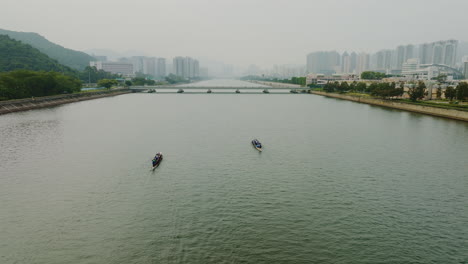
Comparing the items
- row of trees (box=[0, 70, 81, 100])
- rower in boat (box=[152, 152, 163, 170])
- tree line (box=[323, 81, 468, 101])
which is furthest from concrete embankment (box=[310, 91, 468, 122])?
row of trees (box=[0, 70, 81, 100])

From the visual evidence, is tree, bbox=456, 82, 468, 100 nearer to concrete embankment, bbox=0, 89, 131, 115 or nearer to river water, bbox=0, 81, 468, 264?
river water, bbox=0, 81, 468, 264

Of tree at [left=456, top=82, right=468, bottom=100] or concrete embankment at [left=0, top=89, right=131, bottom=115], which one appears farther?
concrete embankment at [left=0, top=89, right=131, bottom=115]

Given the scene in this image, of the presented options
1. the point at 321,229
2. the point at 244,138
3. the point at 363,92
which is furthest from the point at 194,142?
the point at 363,92

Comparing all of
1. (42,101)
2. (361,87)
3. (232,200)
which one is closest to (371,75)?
(361,87)

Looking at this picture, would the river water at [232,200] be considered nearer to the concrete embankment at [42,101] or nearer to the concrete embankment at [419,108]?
the concrete embankment at [419,108]

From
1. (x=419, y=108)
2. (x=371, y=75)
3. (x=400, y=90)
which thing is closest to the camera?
(x=419, y=108)

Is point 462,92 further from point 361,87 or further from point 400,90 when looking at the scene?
point 361,87

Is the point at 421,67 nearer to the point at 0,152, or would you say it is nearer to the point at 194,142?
the point at 194,142
